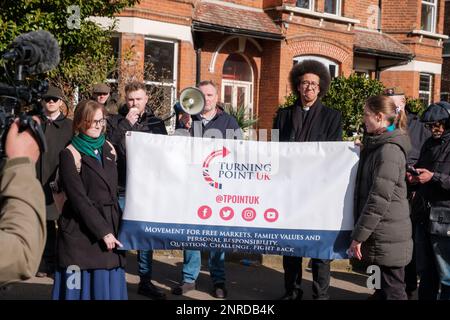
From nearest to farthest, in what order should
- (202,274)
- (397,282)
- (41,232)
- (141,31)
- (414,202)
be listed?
(41,232) < (397,282) < (414,202) < (202,274) < (141,31)

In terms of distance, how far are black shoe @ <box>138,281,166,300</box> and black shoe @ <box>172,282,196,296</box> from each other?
166 mm

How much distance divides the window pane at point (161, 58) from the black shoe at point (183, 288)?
965 centimetres

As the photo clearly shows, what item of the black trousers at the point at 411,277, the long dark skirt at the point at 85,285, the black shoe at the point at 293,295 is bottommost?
the black shoe at the point at 293,295

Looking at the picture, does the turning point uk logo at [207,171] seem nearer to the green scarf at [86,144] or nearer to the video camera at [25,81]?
the green scarf at [86,144]

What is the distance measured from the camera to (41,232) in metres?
2.04

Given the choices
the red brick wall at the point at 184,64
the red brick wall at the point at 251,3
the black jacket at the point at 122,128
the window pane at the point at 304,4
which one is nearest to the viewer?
the black jacket at the point at 122,128

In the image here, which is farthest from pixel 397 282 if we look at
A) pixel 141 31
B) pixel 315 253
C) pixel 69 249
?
pixel 141 31

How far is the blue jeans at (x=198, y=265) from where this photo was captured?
6.06m

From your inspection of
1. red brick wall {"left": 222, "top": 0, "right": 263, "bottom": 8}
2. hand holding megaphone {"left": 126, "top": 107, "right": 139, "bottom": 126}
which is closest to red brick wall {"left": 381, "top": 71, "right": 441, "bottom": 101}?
red brick wall {"left": 222, "top": 0, "right": 263, "bottom": 8}

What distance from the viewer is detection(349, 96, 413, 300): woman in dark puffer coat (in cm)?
454

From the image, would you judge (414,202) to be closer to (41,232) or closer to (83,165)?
(83,165)

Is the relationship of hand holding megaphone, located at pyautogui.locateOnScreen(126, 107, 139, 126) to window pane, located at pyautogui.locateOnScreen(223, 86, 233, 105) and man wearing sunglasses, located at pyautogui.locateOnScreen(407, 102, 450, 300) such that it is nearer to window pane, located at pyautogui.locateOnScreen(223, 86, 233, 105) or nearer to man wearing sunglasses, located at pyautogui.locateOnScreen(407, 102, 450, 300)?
man wearing sunglasses, located at pyautogui.locateOnScreen(407, 102, 450, 300)

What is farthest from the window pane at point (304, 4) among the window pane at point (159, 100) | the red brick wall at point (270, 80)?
the window pane at point (159, 100)

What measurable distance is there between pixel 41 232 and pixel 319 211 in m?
3.20
